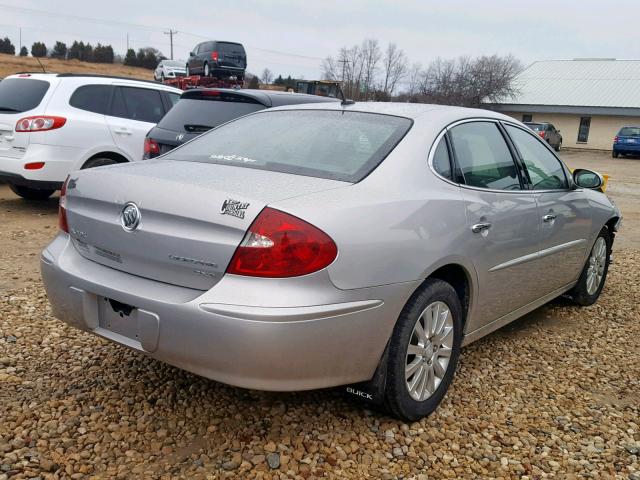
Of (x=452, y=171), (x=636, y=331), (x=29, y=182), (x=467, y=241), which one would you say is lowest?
(x=636, y=331)

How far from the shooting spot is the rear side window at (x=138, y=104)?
25.8ft

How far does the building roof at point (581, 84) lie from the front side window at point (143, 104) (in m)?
35.2

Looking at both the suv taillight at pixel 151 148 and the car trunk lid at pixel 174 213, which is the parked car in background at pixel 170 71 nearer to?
the suv taillight at pixel 151 148

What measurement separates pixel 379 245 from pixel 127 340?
3.82 feet

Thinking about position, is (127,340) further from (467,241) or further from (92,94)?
(92,94)

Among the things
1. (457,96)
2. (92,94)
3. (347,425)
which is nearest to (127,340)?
(347,425)

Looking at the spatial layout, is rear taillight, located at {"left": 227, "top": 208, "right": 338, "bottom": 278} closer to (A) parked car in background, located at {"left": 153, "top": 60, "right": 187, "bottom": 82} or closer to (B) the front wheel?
(B) the front wheel

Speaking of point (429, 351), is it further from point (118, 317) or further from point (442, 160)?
point (118, 317)

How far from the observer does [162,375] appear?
330 centimetres

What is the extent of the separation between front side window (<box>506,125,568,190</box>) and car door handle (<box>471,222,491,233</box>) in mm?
889

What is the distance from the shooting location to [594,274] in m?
5.02

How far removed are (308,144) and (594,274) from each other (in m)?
3.12

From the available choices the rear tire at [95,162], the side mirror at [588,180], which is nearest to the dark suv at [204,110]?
the rear tire at [95,162]

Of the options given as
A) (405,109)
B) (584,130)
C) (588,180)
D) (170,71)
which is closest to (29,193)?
(405,109)
